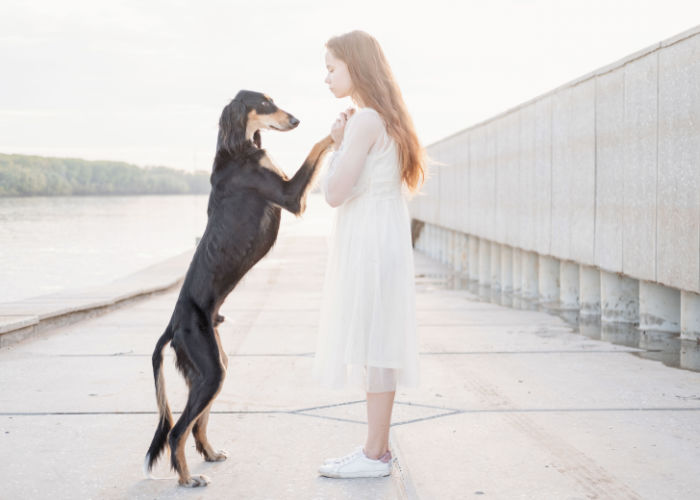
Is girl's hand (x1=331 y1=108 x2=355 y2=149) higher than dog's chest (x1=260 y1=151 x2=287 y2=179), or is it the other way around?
girl's hand (x1=331 y1=108 x2=355 y2=149)

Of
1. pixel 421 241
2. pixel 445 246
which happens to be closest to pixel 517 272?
pixel 445 246

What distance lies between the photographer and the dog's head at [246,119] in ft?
12.6

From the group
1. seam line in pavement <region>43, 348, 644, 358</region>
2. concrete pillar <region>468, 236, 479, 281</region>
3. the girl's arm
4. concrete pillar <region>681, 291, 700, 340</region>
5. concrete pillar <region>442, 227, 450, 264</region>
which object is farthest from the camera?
concrete pillar <region>442, 227, 450, 264</region>

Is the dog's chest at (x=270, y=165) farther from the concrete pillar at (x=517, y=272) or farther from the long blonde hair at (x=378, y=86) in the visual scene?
the concrete pillar at (x=517, y=272)

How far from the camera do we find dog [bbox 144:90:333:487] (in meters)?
3.74

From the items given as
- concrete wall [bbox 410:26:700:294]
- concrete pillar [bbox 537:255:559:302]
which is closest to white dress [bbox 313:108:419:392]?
concrete wall [bbox 410:26:700:294]

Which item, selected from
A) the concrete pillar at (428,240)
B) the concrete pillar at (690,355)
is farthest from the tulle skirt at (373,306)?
the concrete pillar at (428,240)

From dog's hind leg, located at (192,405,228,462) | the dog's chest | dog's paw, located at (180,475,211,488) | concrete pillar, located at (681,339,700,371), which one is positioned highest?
the dog's chest

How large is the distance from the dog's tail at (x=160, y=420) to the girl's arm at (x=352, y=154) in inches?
40.7

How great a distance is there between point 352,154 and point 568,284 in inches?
280

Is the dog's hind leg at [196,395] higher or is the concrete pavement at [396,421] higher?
the dog's hind leg at [196,395]

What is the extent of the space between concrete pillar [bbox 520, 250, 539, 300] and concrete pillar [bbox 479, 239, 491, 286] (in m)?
2.07

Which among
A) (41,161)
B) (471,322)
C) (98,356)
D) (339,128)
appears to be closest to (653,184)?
(471,322)

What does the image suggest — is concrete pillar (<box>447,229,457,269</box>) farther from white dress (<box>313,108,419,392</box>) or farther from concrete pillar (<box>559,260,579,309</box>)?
white dress (<box>313,108,419,392</box>)
